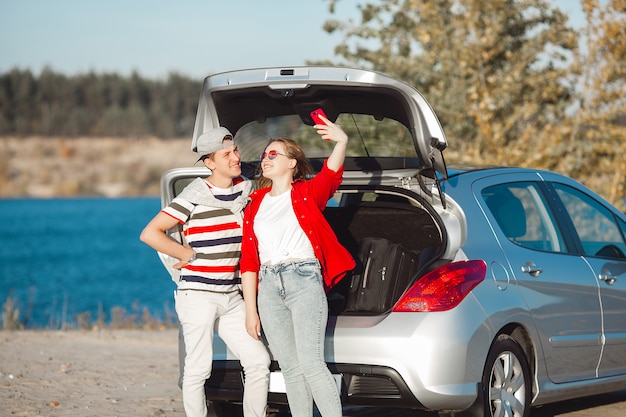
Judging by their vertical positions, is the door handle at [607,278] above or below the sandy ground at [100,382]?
above

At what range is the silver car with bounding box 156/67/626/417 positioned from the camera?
5859 millimetres

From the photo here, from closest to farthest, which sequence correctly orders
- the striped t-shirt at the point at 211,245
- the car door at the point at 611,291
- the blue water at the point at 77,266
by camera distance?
the striped t-shirt at the point at 211,245
the car door at the point at 611,291
the blue water at the point at 77,266

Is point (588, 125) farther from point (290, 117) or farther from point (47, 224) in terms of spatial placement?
point (47, 224)

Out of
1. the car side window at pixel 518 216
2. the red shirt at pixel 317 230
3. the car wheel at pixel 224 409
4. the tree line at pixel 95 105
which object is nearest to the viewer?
the red shirt at pixel 317 230

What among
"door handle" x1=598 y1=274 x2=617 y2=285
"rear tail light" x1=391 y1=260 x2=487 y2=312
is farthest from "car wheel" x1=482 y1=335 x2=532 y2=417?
"door handle" x1=598 y1=274 x2=617 y2=285

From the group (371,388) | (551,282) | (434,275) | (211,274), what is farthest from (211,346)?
(551,282)

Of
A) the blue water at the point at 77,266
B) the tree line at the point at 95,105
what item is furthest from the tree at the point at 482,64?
the tree line at the point at 95,105

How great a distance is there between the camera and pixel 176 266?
6.25 metres

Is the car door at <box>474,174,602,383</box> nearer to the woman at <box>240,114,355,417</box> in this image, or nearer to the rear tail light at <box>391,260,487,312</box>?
the rear tail light at <box>391,260,487,312</box>

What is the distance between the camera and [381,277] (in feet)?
21.6

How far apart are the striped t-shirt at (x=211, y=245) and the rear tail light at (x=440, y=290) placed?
39.3 inches

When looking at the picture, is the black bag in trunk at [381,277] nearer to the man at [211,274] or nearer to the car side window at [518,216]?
the car side window at [518,216]

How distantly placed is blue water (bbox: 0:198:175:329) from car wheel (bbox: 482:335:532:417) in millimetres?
9413

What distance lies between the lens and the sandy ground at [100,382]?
772cm
